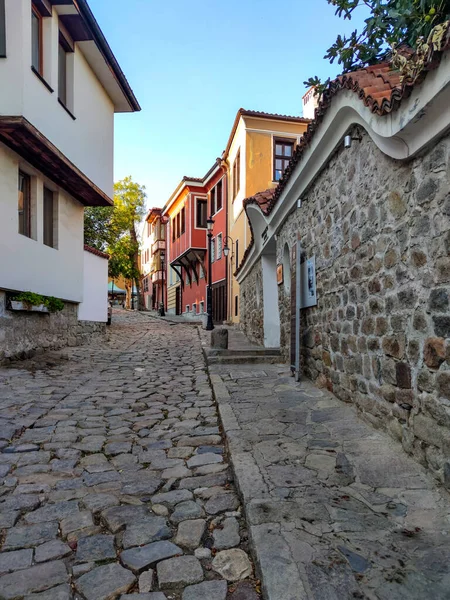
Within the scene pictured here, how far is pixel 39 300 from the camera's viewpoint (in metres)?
7.89

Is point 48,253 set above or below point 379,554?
above

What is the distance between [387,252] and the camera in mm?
3180

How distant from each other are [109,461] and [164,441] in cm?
57

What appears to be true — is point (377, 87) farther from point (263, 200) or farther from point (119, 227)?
point (119, 227)

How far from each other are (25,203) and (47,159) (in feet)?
3.40

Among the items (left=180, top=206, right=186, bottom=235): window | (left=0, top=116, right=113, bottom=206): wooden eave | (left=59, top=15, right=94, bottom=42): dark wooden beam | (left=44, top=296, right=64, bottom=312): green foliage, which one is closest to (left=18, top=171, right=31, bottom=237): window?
(left=0, top=116, right=113, bottom=206): wooden eave

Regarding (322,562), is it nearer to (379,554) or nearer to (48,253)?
(379,554)

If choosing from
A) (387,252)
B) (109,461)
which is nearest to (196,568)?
(109,461)

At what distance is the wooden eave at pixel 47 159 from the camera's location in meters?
6.76

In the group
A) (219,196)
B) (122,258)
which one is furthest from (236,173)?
(122,258)

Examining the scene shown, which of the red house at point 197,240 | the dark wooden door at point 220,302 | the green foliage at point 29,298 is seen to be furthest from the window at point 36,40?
the dark wooden door at point 220,302

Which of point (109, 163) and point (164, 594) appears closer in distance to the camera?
point (164, 594)

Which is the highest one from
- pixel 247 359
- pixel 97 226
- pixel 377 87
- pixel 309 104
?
pixel 309 104

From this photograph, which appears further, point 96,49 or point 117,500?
point 96,49
